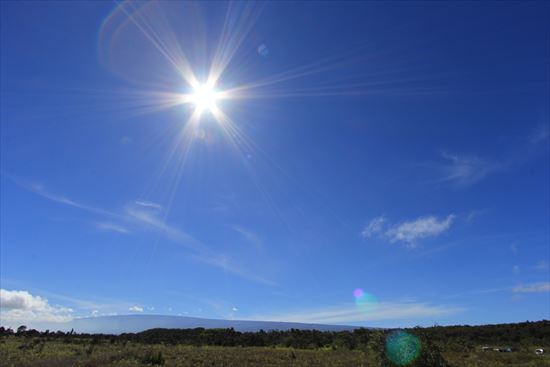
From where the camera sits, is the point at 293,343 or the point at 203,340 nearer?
the point at 293,343

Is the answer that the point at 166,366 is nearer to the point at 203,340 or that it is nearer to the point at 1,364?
the point at 1,364

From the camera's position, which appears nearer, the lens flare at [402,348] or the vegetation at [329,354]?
the lens flare at [402,348]

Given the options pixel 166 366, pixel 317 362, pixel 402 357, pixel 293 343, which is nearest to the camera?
pixel 402 357

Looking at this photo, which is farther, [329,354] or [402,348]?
[329,354]

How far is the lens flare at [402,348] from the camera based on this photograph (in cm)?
2012

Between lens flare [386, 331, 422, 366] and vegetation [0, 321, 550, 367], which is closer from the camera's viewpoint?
lens flare [386, 331, 422, 366]

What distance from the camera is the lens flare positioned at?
2012 cm

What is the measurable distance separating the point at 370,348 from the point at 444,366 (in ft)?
12.4

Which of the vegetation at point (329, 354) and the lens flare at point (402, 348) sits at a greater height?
the vegetation at point (329, 354)

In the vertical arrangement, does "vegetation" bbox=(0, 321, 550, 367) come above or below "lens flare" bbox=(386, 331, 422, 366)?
above

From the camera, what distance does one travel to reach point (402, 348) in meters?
20.6

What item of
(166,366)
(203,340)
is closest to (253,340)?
(203,340)

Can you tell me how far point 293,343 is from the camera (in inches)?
2153

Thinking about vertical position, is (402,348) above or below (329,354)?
below
